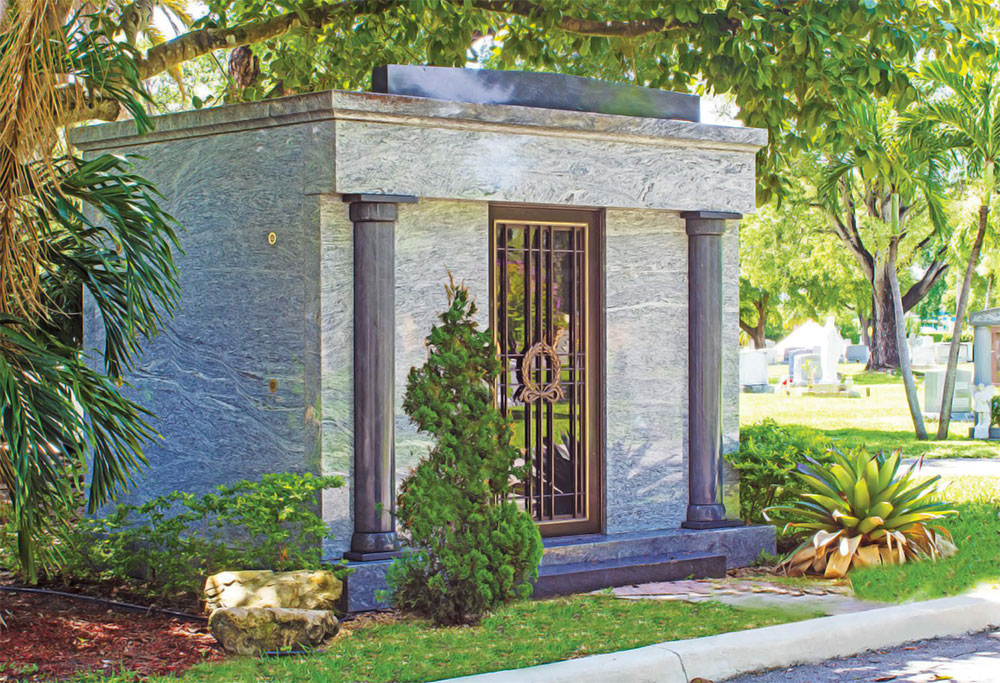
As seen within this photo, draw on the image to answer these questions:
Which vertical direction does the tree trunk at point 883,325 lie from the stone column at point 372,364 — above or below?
above

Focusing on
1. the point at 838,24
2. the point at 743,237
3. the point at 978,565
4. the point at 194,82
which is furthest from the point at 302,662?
the point at 743,237

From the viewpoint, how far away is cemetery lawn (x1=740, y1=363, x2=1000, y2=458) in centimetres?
1800

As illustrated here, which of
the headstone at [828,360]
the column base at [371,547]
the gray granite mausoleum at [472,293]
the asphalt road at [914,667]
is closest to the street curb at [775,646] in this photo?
the asphalt road at [914,667]

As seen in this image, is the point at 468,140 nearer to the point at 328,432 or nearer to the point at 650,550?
the point at 328,432

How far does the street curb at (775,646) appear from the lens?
5.78 m

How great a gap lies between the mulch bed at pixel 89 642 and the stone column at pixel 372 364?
4.34ft

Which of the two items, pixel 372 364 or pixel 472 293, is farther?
pixel 472 293

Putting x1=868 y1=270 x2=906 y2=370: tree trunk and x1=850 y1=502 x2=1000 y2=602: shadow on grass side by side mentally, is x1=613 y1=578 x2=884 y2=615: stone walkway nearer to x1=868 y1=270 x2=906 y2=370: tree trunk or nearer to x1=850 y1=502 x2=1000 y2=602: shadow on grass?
x1=850 y1=502 x2=1000 y2=602: shadow on grass

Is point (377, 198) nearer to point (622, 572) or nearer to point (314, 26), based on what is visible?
point (622, 572)

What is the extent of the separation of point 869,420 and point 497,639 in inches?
729

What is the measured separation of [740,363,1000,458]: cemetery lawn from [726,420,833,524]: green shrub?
0.44 m

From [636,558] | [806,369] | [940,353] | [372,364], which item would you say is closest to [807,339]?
[806,369]

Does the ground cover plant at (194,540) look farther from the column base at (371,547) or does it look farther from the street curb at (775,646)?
the street curb at (775,646)

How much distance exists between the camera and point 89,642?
655 centimetres
